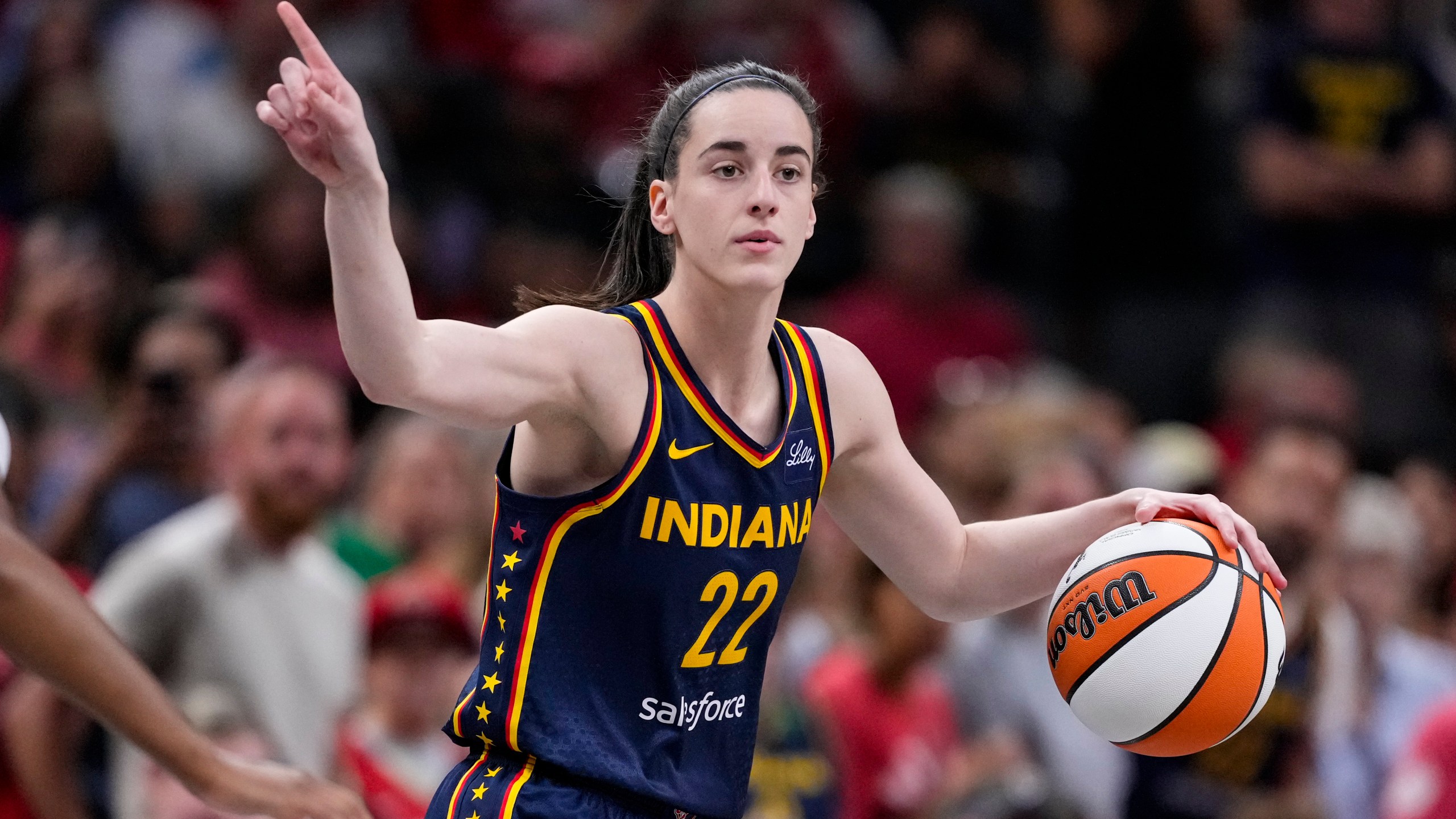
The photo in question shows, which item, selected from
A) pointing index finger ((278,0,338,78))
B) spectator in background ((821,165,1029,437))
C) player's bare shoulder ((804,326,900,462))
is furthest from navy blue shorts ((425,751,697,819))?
spectator in background ((821,165,1029,437))

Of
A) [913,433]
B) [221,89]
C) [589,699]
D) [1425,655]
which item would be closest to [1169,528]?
[589,699]

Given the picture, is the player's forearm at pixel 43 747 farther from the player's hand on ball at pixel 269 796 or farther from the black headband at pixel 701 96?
the black headband at pixel 701 96

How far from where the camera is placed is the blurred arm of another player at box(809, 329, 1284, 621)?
4.06 m

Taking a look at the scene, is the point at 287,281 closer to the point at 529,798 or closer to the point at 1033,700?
the point at 1033,700

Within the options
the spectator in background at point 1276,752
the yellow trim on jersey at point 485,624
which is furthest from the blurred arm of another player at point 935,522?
the spectator in background at point 1276,752

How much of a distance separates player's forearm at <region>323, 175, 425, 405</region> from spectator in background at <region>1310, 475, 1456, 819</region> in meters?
4.81

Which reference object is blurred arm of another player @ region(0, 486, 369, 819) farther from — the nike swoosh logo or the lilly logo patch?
the lilly logo patch

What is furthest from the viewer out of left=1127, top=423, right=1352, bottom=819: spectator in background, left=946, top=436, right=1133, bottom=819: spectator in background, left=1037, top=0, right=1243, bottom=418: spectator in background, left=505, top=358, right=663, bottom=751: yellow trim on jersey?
left=1037, top=0, right=1243, bottom=418: spectator in background

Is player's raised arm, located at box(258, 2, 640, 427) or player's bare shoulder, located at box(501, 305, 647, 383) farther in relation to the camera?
player's bare shoulder, located at box(501, 305, 647, 383)

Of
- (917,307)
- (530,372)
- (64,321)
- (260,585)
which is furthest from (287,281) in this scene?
(530,372)

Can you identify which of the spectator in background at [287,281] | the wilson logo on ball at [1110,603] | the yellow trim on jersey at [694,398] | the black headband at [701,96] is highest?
the spectator in background at [287,281]

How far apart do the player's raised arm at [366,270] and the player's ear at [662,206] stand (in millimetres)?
639

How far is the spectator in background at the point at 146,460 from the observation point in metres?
6.31

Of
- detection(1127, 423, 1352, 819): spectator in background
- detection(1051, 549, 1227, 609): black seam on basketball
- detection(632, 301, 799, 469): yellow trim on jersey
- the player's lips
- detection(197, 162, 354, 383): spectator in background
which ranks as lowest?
detection(1127, 423, 1352, 819): spectator in background
